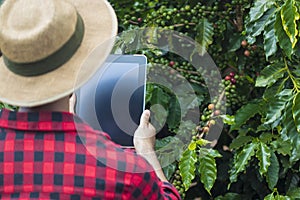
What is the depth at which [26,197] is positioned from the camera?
3.85 feet

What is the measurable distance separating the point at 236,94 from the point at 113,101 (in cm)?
93

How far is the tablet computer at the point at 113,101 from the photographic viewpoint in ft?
5.12

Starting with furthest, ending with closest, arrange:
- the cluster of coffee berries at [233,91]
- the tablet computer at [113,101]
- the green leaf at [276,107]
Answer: the cluster of coffee berries at [233,91], the green leaf at [276,107], the tablet computer at [113,101]

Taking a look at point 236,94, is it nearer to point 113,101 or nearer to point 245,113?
point 245,113

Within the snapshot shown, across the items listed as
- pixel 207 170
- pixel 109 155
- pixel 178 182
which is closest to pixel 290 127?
pixel 207 170

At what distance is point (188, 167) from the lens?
221 centimetres

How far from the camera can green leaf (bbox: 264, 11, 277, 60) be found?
218cm

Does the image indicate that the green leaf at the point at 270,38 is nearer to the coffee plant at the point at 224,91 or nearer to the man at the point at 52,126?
the coffee plant at the point at 224,91

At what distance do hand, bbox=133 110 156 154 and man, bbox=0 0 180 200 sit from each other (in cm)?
15

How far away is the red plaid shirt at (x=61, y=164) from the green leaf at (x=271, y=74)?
3.71 feet

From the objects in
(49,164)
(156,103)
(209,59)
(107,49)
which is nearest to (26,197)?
(49,164)

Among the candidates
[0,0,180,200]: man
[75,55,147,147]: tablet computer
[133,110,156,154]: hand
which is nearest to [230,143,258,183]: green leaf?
[75,55,147,147]: tablet computer

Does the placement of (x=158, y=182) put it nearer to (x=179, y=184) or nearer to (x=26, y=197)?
(x=26, y=197)

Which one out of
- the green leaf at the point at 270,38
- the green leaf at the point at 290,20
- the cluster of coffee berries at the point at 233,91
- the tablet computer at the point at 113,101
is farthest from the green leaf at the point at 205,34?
the tablet computer at the point at 113,101
